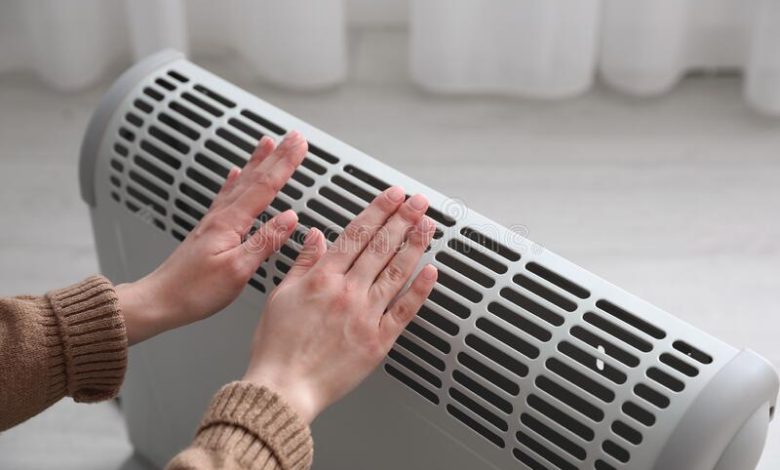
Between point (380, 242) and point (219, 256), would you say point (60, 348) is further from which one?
point (380, 242)

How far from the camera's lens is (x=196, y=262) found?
95 centimetres

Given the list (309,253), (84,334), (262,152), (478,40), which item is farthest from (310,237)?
(478,40)

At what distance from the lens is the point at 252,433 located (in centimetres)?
81

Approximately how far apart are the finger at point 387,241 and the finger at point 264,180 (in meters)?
0.12

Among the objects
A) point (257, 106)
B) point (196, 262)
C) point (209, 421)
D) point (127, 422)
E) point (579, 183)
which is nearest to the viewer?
point (209, 421)

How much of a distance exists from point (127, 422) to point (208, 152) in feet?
1.51

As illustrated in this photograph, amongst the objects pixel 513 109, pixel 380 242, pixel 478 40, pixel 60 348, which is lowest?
pixel 513 109

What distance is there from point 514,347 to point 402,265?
117 millimetres

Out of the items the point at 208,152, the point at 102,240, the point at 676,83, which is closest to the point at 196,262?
the point at 208,152

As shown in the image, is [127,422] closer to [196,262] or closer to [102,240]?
[102,240]

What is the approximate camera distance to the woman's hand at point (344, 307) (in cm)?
85

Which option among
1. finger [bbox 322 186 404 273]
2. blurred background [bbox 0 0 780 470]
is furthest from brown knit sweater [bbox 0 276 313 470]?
blurred background [bbox 0 0 780 470]

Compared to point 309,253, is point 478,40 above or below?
below

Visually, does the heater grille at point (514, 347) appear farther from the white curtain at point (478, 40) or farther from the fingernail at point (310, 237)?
the white curtain at point (478, 40)
